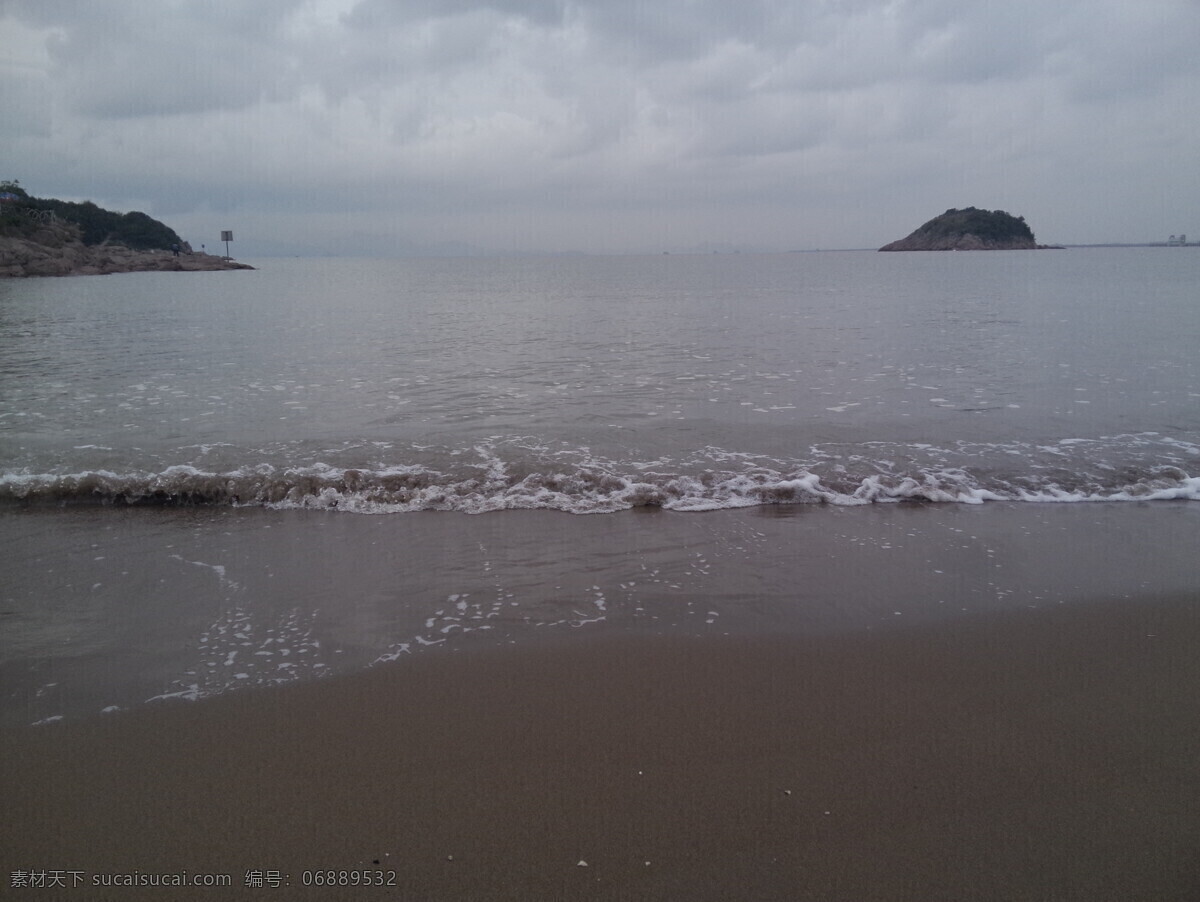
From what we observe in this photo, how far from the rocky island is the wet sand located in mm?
92833

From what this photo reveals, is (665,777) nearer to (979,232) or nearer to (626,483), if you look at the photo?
(626,483)

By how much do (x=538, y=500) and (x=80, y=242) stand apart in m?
120

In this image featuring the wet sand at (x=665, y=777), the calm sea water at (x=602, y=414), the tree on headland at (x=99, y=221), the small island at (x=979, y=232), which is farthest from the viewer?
A: the small island at (x=979, y=232)

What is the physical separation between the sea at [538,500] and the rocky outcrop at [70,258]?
76006 mm

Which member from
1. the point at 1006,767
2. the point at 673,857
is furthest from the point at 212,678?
the point at 1006,767

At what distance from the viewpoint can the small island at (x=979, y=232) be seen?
169000 millimetres

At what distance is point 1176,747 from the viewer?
4188 mm

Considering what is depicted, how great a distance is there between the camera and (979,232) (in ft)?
557

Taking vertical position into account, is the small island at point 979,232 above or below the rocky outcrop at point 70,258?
above

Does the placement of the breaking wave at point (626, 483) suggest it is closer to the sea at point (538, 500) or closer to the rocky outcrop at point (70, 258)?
the sea at point (538, 500)

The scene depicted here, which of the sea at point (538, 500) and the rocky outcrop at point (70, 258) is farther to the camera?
the rocky outcrop at point (70, 258)

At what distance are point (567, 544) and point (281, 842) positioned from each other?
4333 millimetres

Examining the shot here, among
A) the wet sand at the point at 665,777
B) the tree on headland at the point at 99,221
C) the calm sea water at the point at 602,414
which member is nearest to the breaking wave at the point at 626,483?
the calm sea water at the point at 602,414

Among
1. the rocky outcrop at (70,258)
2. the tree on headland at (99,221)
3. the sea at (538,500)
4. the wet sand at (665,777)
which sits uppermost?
the tree on headland at (99,221)
